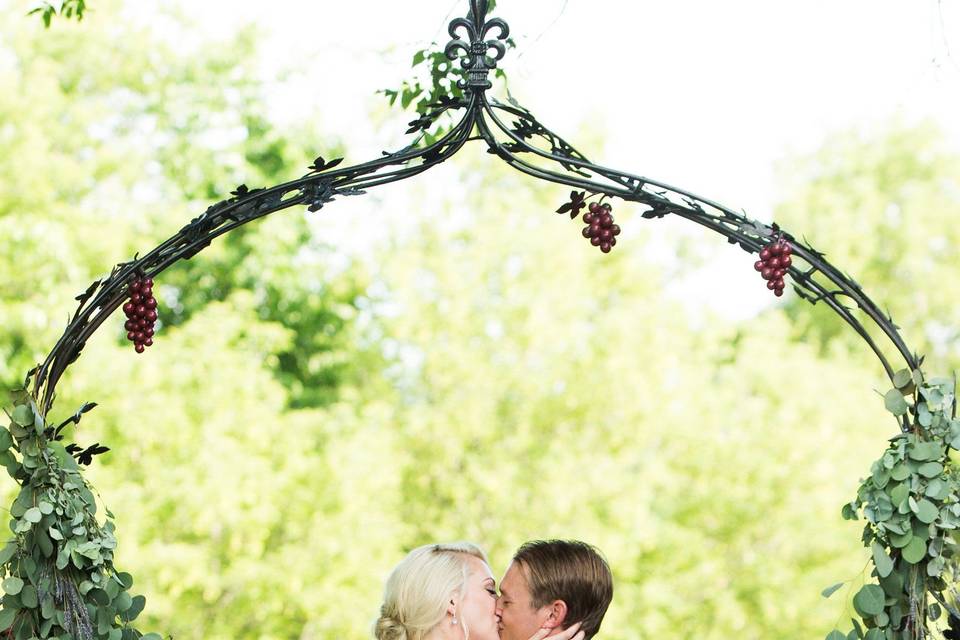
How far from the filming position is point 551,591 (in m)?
2.81

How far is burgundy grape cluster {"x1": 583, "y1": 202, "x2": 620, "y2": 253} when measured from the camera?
238 centimetres

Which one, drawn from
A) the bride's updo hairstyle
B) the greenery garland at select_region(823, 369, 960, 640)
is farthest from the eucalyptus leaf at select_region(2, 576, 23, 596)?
the greenery garland at select_region(823, 369, 960, 640)

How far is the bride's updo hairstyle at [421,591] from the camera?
2.72 m

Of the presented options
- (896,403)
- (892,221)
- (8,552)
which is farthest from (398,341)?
(896,403)

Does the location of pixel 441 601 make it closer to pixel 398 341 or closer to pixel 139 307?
pixel 139 307

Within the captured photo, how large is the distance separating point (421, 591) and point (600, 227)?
940 millimetres

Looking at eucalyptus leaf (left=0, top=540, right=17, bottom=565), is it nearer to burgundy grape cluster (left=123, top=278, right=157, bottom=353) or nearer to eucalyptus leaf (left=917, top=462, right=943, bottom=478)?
burgundy grape cluster (left=123, top=278, right=157, bottom=353)

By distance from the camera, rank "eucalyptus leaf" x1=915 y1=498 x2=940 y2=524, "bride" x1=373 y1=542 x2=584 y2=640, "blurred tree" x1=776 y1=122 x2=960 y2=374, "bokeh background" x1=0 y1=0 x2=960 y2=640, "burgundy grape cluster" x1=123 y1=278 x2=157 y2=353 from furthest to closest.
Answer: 1. "blurred tree" x1=776 y1=122 x2=960 y2=374
2. "bokeh background" x1=0 y1=0 x2=960 y2=640
3. "bride" x1=373 y1=542 x2=584 y2=640
4. "burgundy grape cluster" x1=123 y1=278 x2=157 y2=353
5. "eucalyptus leaf" x1=915 y1=498 x2=940 y2=524

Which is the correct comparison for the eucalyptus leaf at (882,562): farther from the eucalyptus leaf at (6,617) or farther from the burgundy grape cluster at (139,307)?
the eucalyptus leaf at (6,617)

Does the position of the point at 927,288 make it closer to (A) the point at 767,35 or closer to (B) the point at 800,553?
(A) the point at 767,35

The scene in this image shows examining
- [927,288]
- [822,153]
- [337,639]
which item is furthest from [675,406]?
[822,153]

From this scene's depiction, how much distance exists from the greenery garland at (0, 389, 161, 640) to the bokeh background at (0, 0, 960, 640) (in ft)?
20.0

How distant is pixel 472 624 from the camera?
2.72 m

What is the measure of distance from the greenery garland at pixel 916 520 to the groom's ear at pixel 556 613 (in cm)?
70
